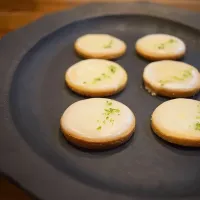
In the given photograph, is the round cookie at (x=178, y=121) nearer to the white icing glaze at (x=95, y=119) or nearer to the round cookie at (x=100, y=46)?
the white icing glaze at (x=95, y=119)

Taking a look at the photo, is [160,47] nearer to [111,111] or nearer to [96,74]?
[96,74]

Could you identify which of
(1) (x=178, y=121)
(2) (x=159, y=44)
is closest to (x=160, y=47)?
(2) (x=159, y=44)

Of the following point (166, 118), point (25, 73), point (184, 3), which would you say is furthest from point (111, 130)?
point (184, 3)

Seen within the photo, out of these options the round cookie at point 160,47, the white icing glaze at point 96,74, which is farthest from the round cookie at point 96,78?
the round cookie at point 160,47

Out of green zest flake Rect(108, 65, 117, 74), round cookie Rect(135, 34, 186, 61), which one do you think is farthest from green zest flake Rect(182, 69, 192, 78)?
green zest flake Rect(108, 65, 117, 74)

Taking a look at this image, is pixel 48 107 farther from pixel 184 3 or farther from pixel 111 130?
pixel 184 3

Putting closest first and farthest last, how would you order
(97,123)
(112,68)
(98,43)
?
1. (97,123)
2. (112,68)
3. (98,43)
